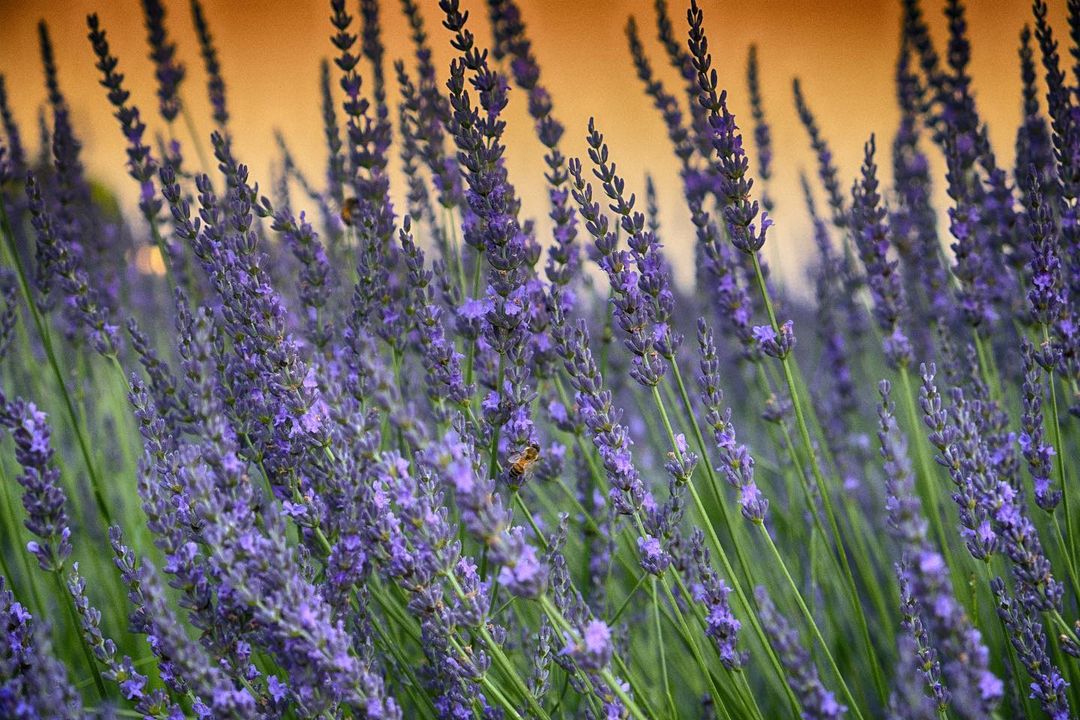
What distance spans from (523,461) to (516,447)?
4 centimetres

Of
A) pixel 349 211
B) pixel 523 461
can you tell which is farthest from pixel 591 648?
pixel 349 211

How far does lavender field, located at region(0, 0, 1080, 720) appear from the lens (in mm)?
1123

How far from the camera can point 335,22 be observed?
6.70ft

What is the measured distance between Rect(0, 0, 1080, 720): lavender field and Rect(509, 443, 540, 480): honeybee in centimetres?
5

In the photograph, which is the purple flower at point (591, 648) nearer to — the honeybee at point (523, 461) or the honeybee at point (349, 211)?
the honeybee at point (523, 461)

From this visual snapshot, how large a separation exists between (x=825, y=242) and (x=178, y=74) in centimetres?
218

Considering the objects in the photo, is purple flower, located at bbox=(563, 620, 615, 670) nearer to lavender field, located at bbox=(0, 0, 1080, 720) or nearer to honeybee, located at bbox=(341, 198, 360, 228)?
lavender field, located at bbox=(0, 0, 1080, 720)

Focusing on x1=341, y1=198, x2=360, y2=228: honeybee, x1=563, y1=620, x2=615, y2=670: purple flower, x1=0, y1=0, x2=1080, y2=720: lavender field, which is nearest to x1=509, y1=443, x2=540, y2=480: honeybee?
x1=0, y1=0, x2=1080, y2=720: lavender field

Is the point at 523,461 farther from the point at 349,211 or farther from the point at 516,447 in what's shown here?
the point at 349,211

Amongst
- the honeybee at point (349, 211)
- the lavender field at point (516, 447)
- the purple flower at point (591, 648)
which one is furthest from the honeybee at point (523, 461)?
the honeybee at point (349, 211)

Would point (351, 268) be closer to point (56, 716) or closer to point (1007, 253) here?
point (56, 716)

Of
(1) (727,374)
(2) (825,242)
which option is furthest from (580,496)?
(1) (727,374)

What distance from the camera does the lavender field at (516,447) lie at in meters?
1.12

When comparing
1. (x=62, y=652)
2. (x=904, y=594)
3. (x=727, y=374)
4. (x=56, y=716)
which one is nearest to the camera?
(x=56, y=716)
